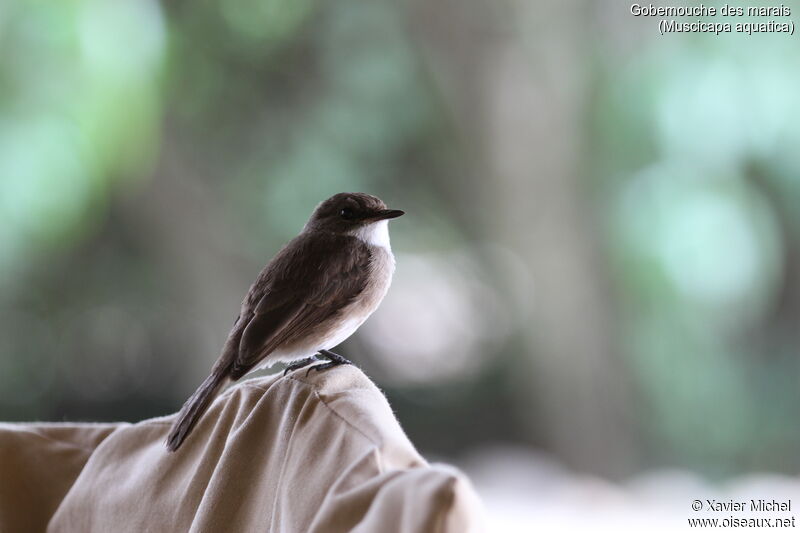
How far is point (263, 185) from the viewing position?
390cm

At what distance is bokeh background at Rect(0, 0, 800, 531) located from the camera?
362cm

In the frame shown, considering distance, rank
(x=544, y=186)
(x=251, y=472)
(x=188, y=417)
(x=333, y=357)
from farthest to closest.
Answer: (x=544, y=186), (x=333, y=357), (x=188, y=417), (x=251, y=472)

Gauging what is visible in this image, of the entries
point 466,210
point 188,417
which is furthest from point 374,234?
point 466,210

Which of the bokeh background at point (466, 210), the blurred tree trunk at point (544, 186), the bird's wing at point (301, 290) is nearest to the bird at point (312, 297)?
the bird's wing at point (301, 290)

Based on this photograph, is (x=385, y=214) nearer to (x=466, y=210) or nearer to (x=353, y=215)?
(x=353, y=215)

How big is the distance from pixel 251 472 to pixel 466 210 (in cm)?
278

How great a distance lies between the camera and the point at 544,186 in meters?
4.03

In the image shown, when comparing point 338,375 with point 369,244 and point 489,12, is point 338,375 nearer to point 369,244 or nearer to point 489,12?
point 369,244

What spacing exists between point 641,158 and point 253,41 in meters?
1.70

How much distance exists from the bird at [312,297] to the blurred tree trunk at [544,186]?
2012 millimetres

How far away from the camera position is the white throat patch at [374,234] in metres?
2.03

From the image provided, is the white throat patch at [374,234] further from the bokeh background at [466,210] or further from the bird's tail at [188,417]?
the bokeh background at [466,210]

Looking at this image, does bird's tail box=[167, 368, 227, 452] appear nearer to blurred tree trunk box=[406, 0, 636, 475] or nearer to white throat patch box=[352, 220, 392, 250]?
white throat patch box=[352, 220, 392, 250]

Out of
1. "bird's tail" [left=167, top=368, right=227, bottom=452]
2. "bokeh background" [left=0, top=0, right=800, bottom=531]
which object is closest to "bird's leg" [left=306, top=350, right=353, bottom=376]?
"bird's tail" [left=167, top=368, right=227, bottom=452]
